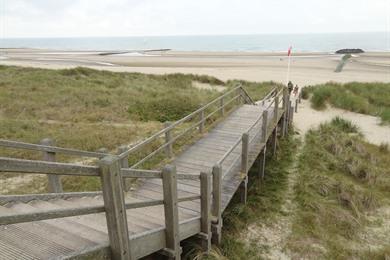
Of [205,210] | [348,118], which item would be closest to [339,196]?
[205,210]

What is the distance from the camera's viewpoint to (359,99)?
16266 mm

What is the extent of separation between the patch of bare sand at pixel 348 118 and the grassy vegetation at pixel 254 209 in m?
4.40

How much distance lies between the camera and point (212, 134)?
851cm

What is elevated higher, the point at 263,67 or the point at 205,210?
the point at 263,67

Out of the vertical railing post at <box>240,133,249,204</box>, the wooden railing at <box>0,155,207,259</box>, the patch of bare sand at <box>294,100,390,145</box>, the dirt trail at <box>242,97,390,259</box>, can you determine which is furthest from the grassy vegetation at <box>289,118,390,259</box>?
the wooden railing at <box>0,155,207,259</box>

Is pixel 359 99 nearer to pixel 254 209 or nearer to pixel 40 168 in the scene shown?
pixel 254 209

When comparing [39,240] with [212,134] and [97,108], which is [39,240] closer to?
[212,134]

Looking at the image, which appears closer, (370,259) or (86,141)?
(370,259)

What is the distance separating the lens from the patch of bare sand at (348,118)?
40.1ft

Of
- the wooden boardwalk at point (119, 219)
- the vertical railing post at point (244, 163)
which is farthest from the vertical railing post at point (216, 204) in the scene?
the vertical railing post at point (244, 163)

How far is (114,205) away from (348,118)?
14.9 m

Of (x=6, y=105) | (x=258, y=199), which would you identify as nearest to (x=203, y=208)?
(x=258, y=199)

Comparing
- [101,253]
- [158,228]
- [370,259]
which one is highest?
[101,253]

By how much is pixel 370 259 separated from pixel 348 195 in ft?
6.78
